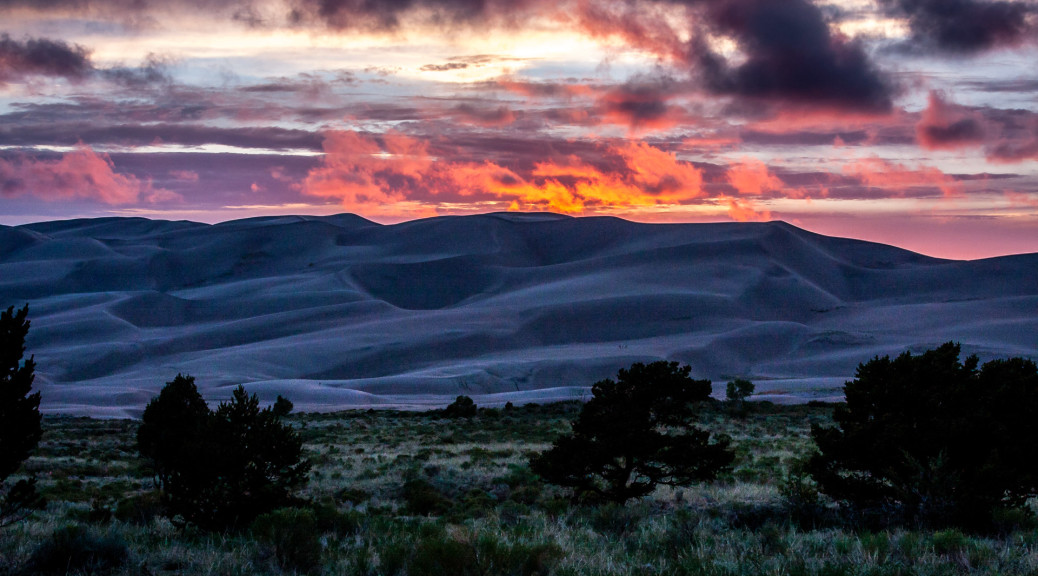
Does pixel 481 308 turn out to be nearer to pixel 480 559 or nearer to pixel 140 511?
pixel 140 511

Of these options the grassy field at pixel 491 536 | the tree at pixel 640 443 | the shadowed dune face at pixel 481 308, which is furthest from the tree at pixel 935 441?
the shadowed dune face at pixel 481 308

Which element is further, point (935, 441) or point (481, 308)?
point (481, 308)

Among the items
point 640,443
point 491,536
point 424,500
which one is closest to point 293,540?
point 491,536

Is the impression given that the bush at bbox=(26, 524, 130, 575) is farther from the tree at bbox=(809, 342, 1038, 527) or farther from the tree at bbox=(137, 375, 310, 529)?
the tree at bbox=(809, 342, 1038, 527)

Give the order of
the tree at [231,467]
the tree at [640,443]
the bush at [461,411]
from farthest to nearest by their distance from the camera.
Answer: the bush at [461,411] < the tree at [640,443] < the tree at [231,467]

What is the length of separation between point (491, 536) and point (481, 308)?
104185 mm

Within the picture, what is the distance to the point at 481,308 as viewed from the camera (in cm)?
11181

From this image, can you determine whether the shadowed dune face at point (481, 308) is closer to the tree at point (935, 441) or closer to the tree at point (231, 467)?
the tree at point (935, 441)

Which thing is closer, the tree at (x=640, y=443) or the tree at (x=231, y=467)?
the tree at (x=231, y=467)

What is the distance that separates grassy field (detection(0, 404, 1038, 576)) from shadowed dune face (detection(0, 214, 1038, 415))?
39756mm

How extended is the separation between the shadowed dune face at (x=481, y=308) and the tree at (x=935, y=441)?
45.8 meters

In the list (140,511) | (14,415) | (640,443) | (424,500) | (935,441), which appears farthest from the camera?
(424,500)

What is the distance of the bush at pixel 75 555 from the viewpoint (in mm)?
7355

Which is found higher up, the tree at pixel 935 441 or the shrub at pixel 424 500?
the tree at pixel 935 441
